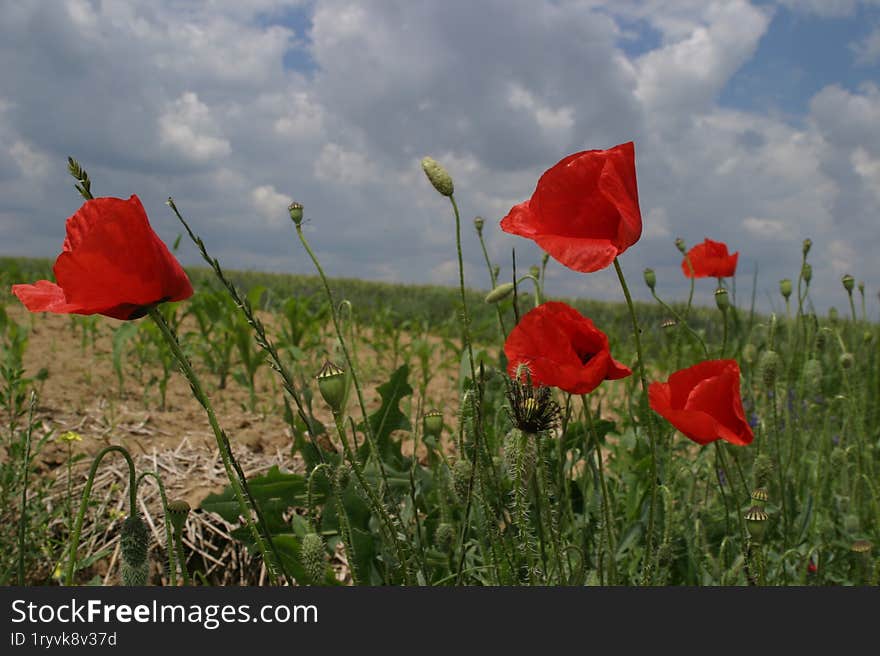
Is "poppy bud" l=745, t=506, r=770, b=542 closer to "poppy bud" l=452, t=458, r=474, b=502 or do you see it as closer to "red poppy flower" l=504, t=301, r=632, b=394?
"red poppy flower" l=504, t=301, r=632, b=394

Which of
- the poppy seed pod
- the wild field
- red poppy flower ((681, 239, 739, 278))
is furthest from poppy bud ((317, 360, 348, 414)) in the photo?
red poppy flower ((681, 239, 739, 278))

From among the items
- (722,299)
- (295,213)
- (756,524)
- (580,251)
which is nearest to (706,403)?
(756,524)

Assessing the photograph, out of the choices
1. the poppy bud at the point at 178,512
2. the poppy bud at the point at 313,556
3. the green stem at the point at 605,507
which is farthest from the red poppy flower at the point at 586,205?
the poppy bud at the point at 178,512

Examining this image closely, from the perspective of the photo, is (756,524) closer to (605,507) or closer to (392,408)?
(605,507)

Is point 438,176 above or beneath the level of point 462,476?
above

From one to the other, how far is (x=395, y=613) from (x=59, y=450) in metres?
2.13

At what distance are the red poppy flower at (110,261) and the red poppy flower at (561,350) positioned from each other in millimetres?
593

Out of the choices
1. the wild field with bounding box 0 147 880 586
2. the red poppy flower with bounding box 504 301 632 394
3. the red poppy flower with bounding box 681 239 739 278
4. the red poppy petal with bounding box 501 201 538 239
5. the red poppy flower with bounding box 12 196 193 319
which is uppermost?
the red poppy flower with bounding box 681 239 739 278

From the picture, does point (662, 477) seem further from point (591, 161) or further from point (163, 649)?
point (163, 649)

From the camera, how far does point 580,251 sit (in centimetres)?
107

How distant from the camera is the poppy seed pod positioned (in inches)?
61.8

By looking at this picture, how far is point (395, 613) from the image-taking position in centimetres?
105

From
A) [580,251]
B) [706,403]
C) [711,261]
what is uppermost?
[711,261]

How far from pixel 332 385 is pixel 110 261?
38 cm
